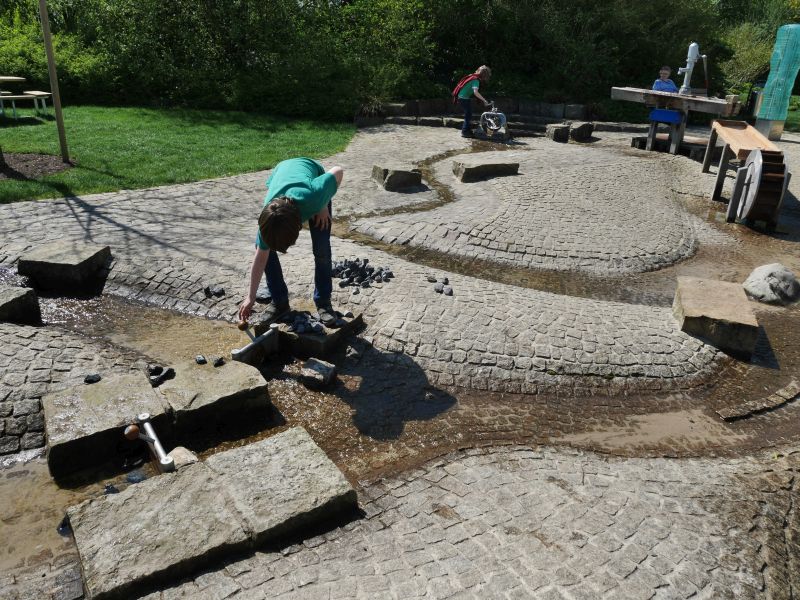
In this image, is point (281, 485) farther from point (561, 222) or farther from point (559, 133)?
point (559, 133)

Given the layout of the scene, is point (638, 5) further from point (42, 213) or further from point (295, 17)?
point (42, 213)

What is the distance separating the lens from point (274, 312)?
19.5 ft

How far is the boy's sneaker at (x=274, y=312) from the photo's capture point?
5.90 meters

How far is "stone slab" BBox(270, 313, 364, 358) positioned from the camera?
572 centimetres

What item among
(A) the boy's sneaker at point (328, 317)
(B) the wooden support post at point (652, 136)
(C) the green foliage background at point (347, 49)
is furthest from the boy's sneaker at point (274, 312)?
Result: (B) the wooden support post at point (652, 136)

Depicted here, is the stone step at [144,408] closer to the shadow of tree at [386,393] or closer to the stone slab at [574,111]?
the shadow of tree at [386,393]

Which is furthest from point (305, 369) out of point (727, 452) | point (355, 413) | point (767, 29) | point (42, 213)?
point (767, 29)

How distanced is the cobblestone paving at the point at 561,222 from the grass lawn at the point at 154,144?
11.4 ft

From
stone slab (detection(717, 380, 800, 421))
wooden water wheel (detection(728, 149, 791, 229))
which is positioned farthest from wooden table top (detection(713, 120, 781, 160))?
stone slab (detection(717, 380, 800, 421))

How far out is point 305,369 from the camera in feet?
17.9

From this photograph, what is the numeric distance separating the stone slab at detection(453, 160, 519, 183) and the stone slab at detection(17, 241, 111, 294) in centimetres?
670

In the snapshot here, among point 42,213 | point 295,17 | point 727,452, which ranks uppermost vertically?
point 295,17

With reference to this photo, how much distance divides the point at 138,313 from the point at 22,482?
2623 mm

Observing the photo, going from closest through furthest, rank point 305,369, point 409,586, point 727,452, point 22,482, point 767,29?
point 409,586
point 22,482
point 727,452
point 305,369
point 767,29
